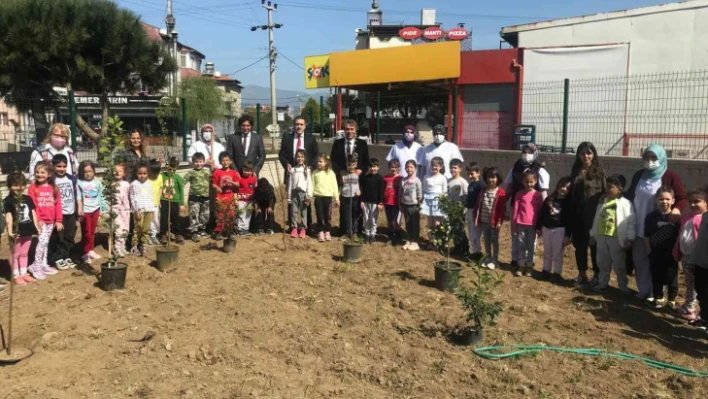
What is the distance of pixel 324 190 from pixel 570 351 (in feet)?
15.2

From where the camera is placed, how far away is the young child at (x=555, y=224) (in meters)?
6.18

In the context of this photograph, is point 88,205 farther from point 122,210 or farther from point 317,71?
point 317,71

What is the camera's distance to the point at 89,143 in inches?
390

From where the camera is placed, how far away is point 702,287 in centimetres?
498

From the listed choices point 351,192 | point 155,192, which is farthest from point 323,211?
point 155,192

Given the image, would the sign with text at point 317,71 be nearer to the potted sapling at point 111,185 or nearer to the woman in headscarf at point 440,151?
the woman in headscarf at point 440,151

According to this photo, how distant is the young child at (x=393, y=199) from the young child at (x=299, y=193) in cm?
108

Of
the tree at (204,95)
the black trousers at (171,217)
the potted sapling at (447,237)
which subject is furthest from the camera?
the tree at (204,95)

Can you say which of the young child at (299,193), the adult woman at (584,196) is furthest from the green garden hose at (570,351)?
the young child at (299,193)

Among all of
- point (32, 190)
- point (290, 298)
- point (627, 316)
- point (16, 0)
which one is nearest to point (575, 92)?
point (627, 316)

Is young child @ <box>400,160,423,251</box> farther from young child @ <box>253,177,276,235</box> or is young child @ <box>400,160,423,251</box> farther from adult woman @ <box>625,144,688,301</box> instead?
adult woman @ <box>625,144,688,301</box>

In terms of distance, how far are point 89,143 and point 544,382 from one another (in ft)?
29.9

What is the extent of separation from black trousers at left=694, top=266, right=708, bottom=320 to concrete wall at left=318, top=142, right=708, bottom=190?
3906 millimetres

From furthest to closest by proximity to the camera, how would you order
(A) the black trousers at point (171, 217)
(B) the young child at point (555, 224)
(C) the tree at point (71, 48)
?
(C) the tree at point (71, 48)
(A) the black trousers at point (171, 217)
(B) the young child at point (555, 224)
